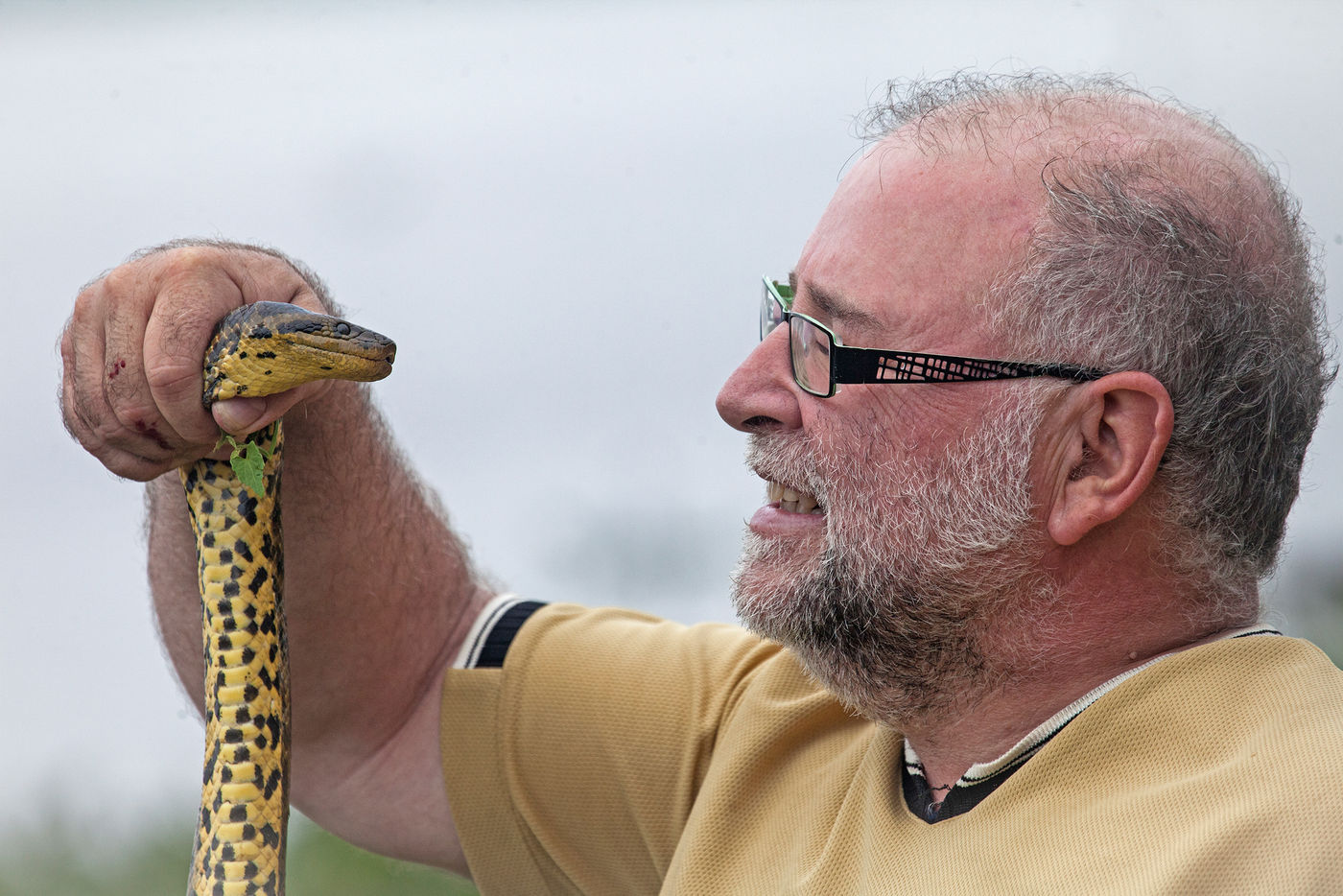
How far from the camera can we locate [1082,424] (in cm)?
206

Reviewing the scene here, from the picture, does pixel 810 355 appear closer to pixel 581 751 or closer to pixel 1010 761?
pixel 1010 761

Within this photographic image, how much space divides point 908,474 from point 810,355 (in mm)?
272

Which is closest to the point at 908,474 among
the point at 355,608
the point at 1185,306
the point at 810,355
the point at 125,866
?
the point at 810,355

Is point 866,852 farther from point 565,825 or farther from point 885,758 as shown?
point 565,825

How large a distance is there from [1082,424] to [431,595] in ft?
4.54

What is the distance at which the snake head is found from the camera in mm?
1918

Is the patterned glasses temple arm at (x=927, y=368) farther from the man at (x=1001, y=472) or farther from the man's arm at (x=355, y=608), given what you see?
the man's arm at (x=355, y=608)

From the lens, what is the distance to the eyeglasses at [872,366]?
2.06 metres

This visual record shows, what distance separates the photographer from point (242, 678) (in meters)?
2.16

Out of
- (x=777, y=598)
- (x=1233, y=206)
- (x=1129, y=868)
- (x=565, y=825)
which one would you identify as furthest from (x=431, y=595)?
(x=1233, y=206)

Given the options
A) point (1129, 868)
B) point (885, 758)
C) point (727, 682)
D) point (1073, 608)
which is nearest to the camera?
point (1129, 868)

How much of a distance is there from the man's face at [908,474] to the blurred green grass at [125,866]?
205 inches

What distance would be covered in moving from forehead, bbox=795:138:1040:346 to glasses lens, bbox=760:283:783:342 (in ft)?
0.65

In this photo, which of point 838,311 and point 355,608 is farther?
point 355,608
